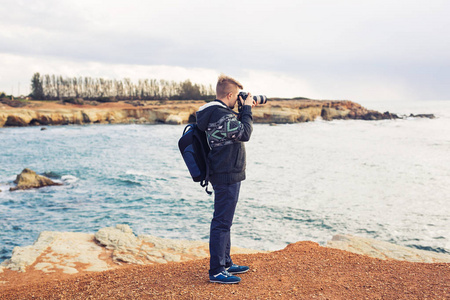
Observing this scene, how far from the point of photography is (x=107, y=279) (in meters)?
4.21

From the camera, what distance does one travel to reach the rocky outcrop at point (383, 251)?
580cm

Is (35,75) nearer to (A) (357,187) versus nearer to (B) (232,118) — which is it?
(A) (357,187)

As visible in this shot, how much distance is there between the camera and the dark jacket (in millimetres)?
3408

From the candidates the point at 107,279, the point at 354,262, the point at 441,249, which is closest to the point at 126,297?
the point at 107,279

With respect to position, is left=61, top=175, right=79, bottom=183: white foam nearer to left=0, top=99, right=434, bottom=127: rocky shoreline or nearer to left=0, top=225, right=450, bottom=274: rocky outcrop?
left=0, top=225, right=450, bottom=274: rocky outcrop

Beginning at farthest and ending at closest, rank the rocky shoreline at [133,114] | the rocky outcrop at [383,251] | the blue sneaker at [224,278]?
the rocky shoreline at [133,114], the rocky outcrop at [383,251], the blue sneaker at [224,278]

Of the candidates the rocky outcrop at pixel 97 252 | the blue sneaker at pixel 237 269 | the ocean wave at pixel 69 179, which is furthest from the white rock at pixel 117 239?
the ocean wave at pixel 69 179

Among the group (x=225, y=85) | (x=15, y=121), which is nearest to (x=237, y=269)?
(x=225, y=85)

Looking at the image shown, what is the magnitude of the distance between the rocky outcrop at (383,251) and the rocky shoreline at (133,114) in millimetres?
45465

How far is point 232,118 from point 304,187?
11.0m

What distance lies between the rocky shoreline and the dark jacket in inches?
1882

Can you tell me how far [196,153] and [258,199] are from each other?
29.2ft

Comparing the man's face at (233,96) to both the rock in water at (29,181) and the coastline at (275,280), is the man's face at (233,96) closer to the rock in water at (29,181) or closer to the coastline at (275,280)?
the coastline at (275,280)

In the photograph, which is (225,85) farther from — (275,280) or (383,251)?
(383,251)
